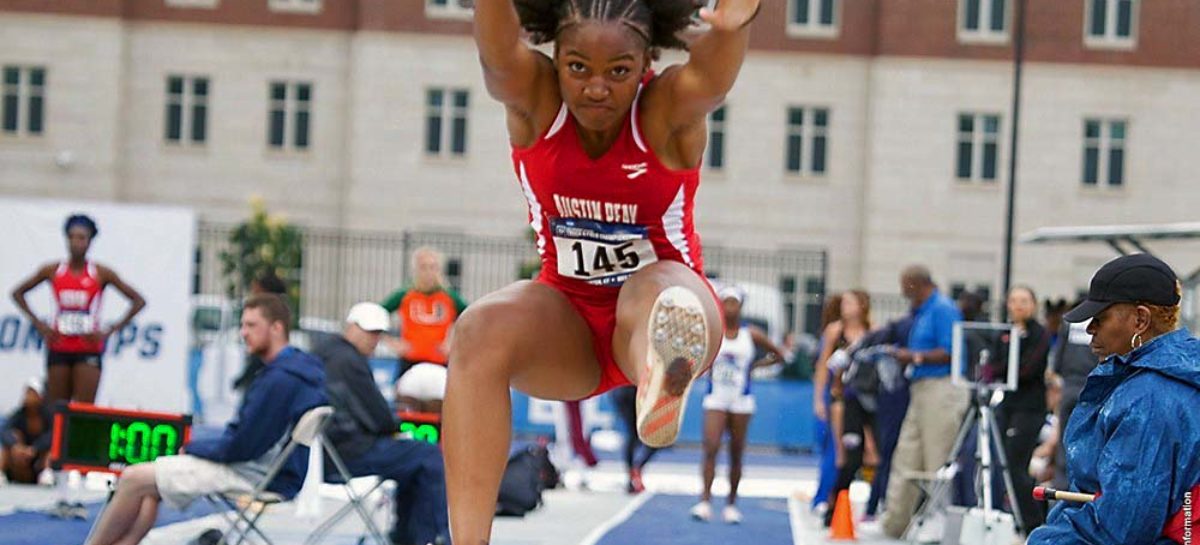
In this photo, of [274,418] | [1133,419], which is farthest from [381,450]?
[1133,419]

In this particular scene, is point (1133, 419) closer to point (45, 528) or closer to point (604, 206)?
point (604, 206)

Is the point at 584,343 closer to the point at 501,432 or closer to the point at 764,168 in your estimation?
the point at 501,432

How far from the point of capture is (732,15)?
4.93m

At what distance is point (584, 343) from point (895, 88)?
35809mm

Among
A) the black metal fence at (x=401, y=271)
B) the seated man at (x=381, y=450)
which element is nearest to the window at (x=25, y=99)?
the black metal fence at (x=401, y=271)

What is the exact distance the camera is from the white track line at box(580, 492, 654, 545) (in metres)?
11.6

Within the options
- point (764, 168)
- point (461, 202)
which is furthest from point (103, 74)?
point (764, 168)

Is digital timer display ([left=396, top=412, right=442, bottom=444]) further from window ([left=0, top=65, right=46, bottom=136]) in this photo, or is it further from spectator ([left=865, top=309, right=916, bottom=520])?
window ([left=0, top=65, right=46, bottom=136])

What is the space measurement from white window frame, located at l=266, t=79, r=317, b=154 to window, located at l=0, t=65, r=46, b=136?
495 cm

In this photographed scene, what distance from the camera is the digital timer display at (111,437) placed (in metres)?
10.2

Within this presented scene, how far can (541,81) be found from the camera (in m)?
5.25

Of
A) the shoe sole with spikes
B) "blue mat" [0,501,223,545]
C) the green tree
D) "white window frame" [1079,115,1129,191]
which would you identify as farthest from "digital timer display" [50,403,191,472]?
"white window frame" [1079,115,1129,191]

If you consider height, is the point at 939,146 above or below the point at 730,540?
above

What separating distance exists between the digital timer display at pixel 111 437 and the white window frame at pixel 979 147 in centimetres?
3221
